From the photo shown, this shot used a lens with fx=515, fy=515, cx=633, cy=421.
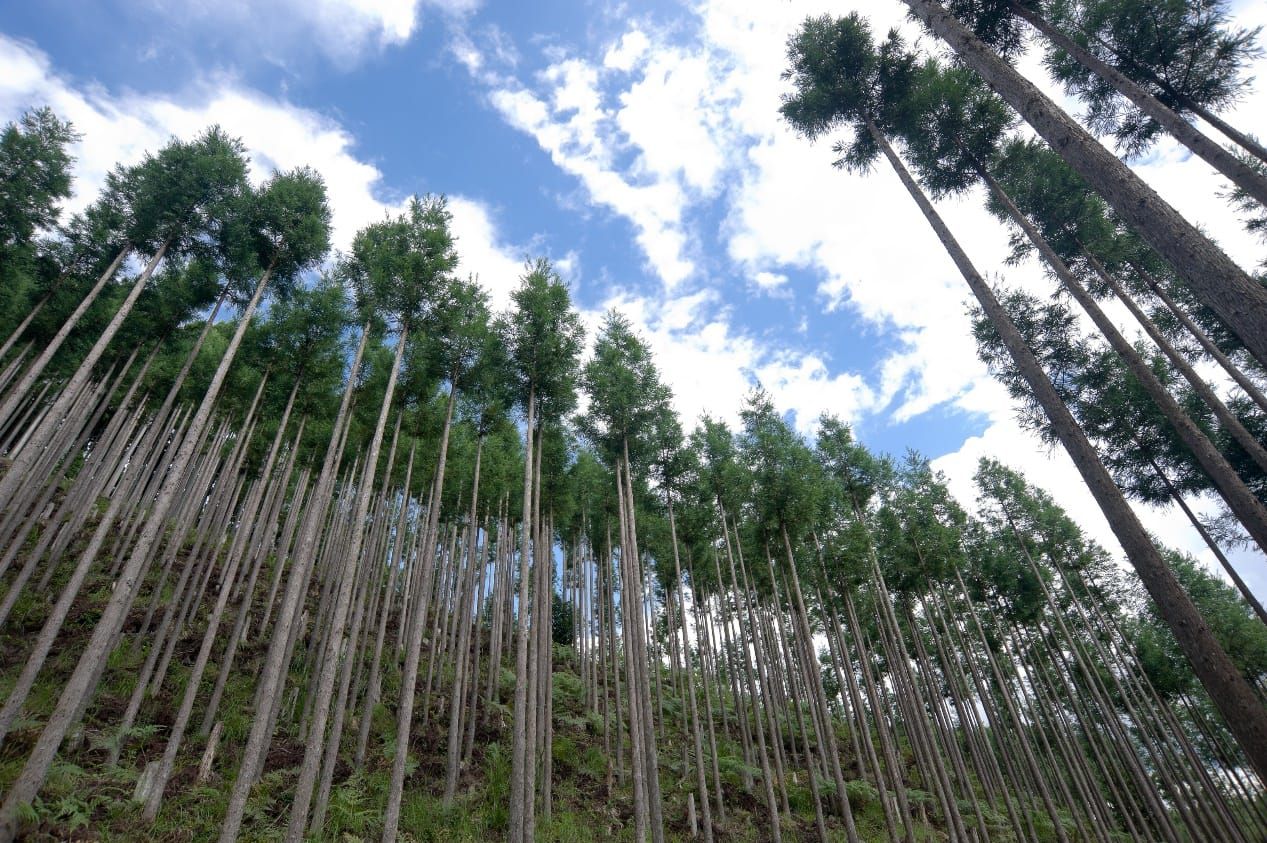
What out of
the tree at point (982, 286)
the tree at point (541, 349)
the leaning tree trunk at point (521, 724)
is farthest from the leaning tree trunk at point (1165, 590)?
the tree at point (541, 349)

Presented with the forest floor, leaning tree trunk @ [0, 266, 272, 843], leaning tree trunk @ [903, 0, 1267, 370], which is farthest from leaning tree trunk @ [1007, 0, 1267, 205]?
leaning tree trunk @ [0, 266, 272, 843]

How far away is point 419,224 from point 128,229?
228 inches

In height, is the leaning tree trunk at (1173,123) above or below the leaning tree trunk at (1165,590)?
above

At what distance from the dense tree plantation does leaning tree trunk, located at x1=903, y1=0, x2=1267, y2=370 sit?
0.11 ft

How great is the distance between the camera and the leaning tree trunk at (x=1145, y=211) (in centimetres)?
457

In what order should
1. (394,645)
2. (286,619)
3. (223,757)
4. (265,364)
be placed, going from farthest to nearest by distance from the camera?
1. (394,645)
2. (265,364)
3. (223,757)
4. (286,619)

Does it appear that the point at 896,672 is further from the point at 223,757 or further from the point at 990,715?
the point at 223,757

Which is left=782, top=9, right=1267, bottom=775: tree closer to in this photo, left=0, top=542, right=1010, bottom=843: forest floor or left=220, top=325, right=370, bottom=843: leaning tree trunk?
left=0, top=542, right=1010, bottom=843: forest floor

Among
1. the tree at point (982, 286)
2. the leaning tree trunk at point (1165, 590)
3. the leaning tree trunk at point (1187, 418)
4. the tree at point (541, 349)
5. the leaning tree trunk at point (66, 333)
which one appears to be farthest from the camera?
the tree at point (541, 349)

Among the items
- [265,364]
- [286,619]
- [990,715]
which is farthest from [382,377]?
[990,715]

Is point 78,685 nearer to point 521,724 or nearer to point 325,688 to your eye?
point 325,688

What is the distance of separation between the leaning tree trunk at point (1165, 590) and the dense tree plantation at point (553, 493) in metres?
0.03

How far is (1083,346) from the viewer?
1409 cm

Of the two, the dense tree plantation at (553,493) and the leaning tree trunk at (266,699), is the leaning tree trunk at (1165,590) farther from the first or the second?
the leaning tree trunk at (266,699)
